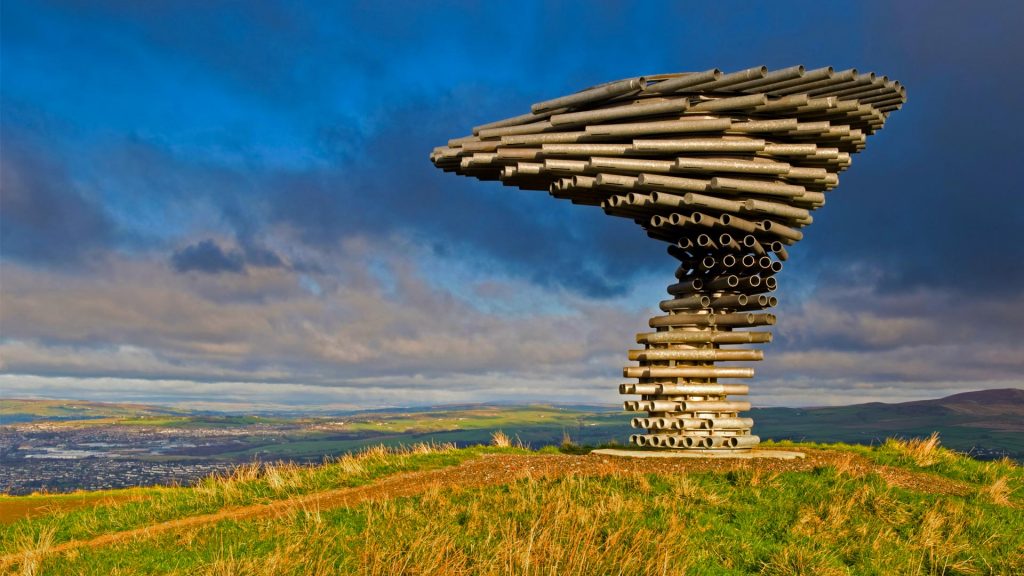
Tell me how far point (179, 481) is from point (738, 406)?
13581 mm

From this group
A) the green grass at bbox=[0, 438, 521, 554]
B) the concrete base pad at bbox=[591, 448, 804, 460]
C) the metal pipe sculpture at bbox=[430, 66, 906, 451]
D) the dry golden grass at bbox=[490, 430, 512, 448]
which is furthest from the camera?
the dry golden grass at bbox=[490, 430, 512, 448]

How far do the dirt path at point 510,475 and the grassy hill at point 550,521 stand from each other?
7 cm

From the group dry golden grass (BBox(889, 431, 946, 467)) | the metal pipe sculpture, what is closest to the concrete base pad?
the metal pipe sculpture

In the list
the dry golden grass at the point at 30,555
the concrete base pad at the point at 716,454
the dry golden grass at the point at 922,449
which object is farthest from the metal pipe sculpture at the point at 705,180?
the dry golden grass at the point at 30,555

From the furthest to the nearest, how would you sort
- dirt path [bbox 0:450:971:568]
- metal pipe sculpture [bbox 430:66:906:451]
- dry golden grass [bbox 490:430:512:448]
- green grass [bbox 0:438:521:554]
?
dry golden grass [bbox 490:430:512:448]
metal pipe sculpture [bbox 430:66:906:451]
green grass [bbox 0:438:521:554]
dirt path [bbox 0:450:971:568]

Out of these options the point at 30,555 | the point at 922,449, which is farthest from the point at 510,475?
the point at 922,449

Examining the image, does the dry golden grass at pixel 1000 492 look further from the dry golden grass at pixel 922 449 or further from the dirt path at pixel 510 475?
the dry golden grass at pixel 922 449

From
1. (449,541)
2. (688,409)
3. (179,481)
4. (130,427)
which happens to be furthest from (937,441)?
(130,427)

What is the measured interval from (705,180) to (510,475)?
24.5 ft

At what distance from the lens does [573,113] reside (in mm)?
16938

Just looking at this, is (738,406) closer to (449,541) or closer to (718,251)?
(718,251)

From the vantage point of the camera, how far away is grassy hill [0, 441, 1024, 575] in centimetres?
793

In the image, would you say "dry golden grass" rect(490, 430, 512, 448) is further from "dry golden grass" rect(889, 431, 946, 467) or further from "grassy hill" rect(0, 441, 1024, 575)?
"dry golden grass" rect(889, 431, 946, 467)

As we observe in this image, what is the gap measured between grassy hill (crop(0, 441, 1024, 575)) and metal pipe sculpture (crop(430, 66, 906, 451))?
7.33 ft
